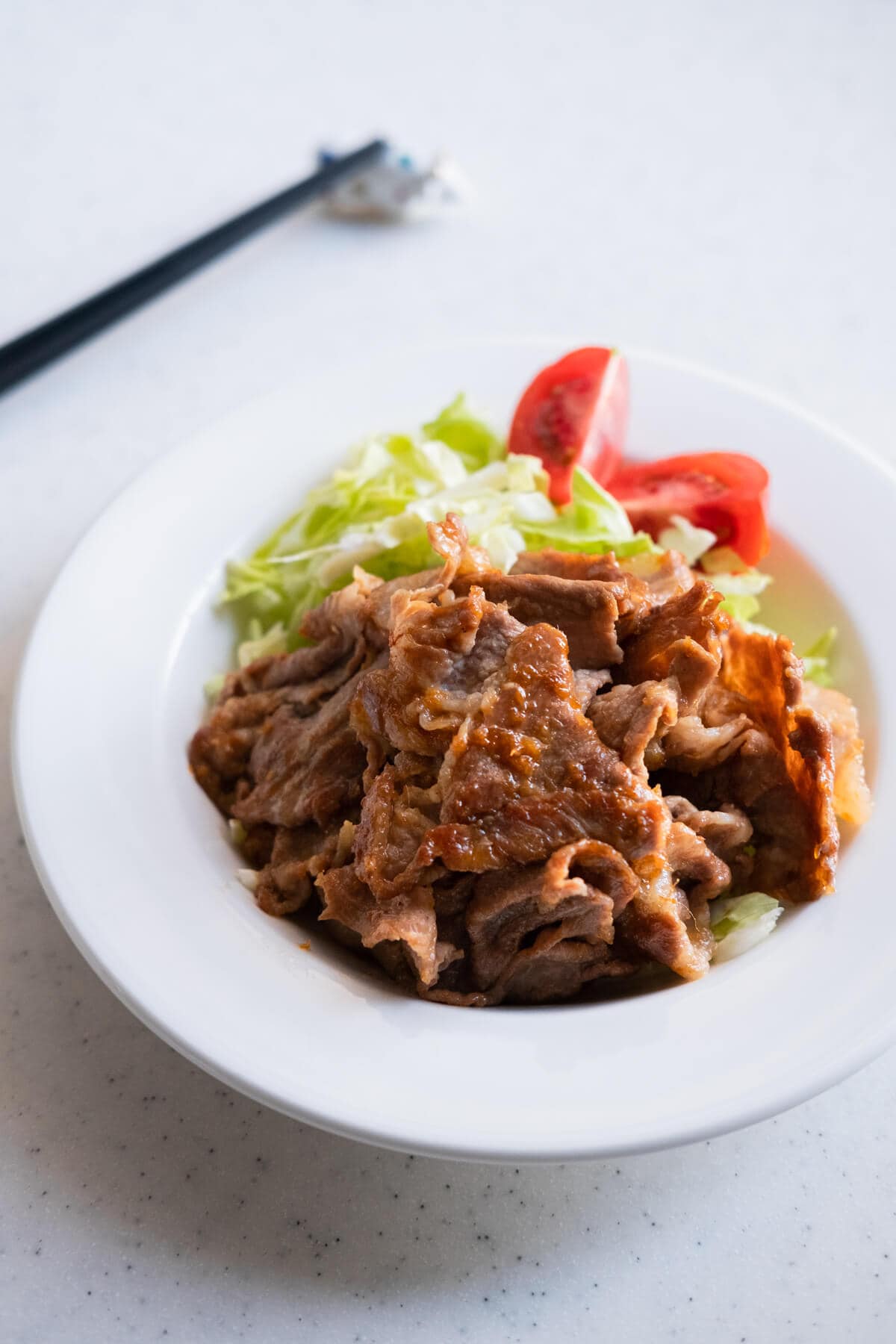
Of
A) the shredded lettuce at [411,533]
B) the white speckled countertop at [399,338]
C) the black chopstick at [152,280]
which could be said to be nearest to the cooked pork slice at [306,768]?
the shredded lettuce at [411,533]

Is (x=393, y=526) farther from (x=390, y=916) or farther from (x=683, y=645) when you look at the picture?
(x=390, y=916)

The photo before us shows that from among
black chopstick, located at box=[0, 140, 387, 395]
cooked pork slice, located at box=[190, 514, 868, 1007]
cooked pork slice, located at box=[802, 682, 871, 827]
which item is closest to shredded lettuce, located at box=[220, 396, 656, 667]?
cooked pork slice, located at box=[190, 514, 868, 1007]

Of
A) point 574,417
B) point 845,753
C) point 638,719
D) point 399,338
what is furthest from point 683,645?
point 399,338

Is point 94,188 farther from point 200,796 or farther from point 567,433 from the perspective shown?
point 200,796

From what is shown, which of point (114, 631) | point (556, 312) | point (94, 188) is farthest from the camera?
point (94, 188)

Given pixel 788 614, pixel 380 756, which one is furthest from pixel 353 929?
pixel 788 614

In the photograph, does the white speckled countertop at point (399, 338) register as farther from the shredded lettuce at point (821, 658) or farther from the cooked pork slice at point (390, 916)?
the shredded lettuce at point (821, 658)
